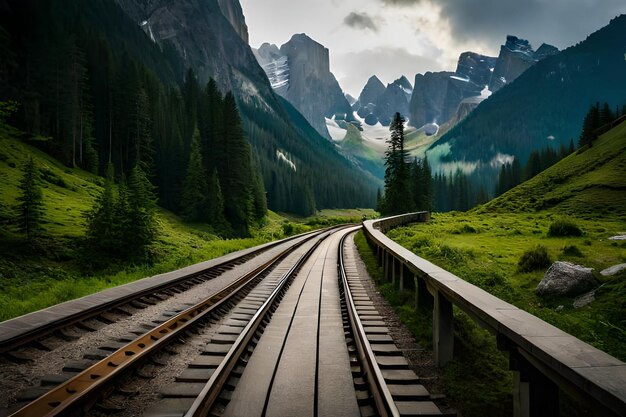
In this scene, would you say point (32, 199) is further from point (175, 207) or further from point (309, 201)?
point (309, 201)

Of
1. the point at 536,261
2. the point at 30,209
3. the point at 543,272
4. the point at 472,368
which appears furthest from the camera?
the point at 30,209

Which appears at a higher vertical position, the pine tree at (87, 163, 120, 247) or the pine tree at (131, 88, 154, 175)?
the pine tree at (131, 88, 154, 175)

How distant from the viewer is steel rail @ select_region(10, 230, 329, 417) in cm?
358

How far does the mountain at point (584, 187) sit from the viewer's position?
34.6m

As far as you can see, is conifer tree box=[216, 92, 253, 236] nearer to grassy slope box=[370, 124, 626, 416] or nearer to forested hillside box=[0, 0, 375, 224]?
forested hillside box=[0, 0, 375, 224]

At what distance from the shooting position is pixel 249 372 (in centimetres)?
500

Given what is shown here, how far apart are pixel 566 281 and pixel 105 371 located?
11.6m

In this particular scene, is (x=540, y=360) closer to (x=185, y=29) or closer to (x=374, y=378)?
→ (x=374, y=378)

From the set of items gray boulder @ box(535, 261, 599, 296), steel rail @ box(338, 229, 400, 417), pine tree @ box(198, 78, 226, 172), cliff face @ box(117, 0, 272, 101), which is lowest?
steel rail @ box(338, 229, 400, 417)

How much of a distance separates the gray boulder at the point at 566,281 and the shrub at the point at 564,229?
1336 centimetres

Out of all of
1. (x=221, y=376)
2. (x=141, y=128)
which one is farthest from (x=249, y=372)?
(x=141, y=128)

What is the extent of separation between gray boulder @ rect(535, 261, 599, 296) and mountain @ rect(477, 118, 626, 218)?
28888 mm

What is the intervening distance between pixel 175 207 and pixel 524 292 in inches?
1964

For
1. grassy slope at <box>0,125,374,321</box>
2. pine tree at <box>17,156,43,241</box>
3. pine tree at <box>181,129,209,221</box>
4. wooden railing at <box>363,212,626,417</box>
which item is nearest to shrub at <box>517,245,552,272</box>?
wooden railing at <box>363,212,626,417</box>
